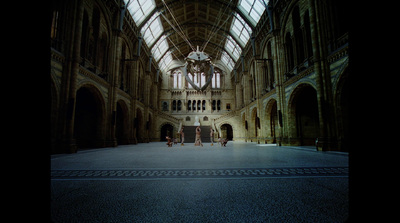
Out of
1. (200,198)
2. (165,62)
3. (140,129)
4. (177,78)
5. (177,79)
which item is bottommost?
(200,198)

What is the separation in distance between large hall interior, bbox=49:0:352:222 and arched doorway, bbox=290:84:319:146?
8 centimetres

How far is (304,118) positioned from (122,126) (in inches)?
657

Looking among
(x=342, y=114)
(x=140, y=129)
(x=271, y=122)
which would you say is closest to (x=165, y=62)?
(x=140, y=129)

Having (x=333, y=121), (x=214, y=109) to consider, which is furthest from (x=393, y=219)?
(x=214, y=109)

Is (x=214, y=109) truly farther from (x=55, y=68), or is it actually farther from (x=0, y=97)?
(x=0, y=97)

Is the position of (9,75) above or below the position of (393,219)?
above

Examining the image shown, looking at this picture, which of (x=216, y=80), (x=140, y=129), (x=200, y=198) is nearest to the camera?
(x=200, y=198)

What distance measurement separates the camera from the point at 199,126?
1619 centimetres

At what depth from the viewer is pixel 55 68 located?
8.69 meters

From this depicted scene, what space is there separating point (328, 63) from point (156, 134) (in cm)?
2385

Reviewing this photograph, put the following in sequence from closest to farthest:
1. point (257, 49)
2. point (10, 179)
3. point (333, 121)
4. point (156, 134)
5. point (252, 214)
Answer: point (10, 179) < point (252, 214) < point (333, 121) < point (257, 49) < point (156, 134)

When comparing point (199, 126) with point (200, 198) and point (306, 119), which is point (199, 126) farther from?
point (200, 198)

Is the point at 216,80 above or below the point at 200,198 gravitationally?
above

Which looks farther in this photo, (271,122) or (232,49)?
(232,49)
